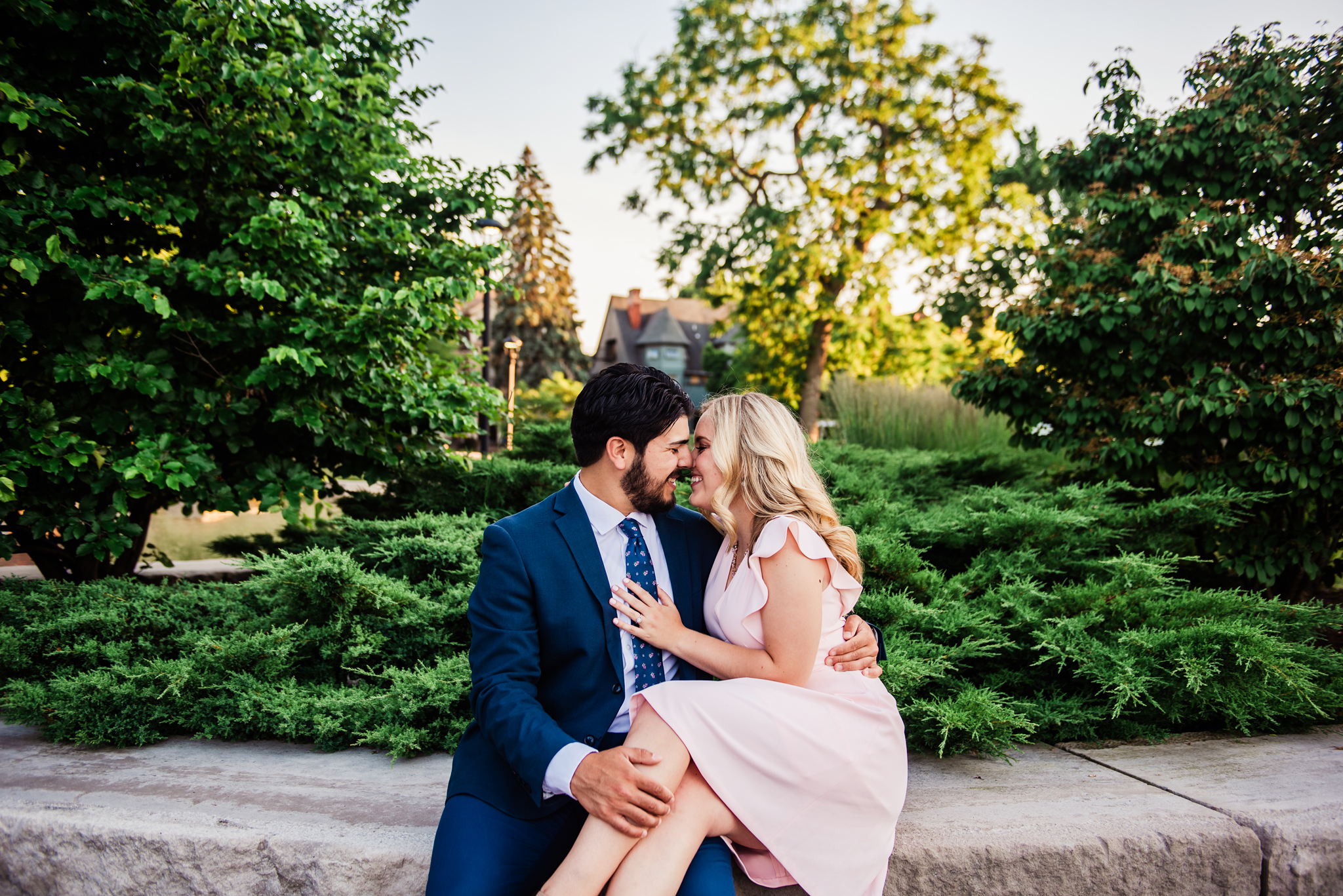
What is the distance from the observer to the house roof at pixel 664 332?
1997 inches

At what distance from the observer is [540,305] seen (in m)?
36.7

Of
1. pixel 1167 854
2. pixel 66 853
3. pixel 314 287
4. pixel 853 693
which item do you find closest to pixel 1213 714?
pixel 1167 854

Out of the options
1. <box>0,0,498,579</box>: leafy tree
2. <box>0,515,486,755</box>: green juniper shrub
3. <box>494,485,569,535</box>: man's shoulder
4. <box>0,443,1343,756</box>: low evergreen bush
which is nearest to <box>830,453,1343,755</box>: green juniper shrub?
<box>0,443,1343,756</box>: low evergreen bush

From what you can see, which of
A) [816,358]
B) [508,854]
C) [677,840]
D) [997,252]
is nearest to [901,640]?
[677,840]

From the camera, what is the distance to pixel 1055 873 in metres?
2.29

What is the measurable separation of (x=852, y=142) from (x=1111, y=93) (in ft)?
44.9

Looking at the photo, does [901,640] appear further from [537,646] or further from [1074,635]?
[537,646]

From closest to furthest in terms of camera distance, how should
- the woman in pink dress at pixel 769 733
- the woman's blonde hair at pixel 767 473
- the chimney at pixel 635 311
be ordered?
the woman in pink dress at pixel 769 733, the woman's blonde hair at pixel 767 473, the chimney at pixel 635 311

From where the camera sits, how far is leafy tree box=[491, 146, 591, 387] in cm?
3625

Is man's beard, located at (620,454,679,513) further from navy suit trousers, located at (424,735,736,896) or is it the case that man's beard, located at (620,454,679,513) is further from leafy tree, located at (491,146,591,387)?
leafy tree, located at (491,146,591,387)

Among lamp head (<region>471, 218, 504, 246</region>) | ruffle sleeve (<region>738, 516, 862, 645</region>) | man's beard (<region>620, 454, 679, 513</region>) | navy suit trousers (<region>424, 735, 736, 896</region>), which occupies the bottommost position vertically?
navy suit trousers (<region>424, 735, 736, 896</region>)

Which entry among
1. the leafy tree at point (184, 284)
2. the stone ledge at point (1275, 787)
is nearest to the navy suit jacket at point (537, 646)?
the stone ledge at point (1275, 787)

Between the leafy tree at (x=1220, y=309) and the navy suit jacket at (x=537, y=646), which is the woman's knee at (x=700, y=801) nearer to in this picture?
the navy suit jacket at (x=537, y=646)

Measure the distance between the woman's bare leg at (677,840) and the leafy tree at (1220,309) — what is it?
12.5ft
